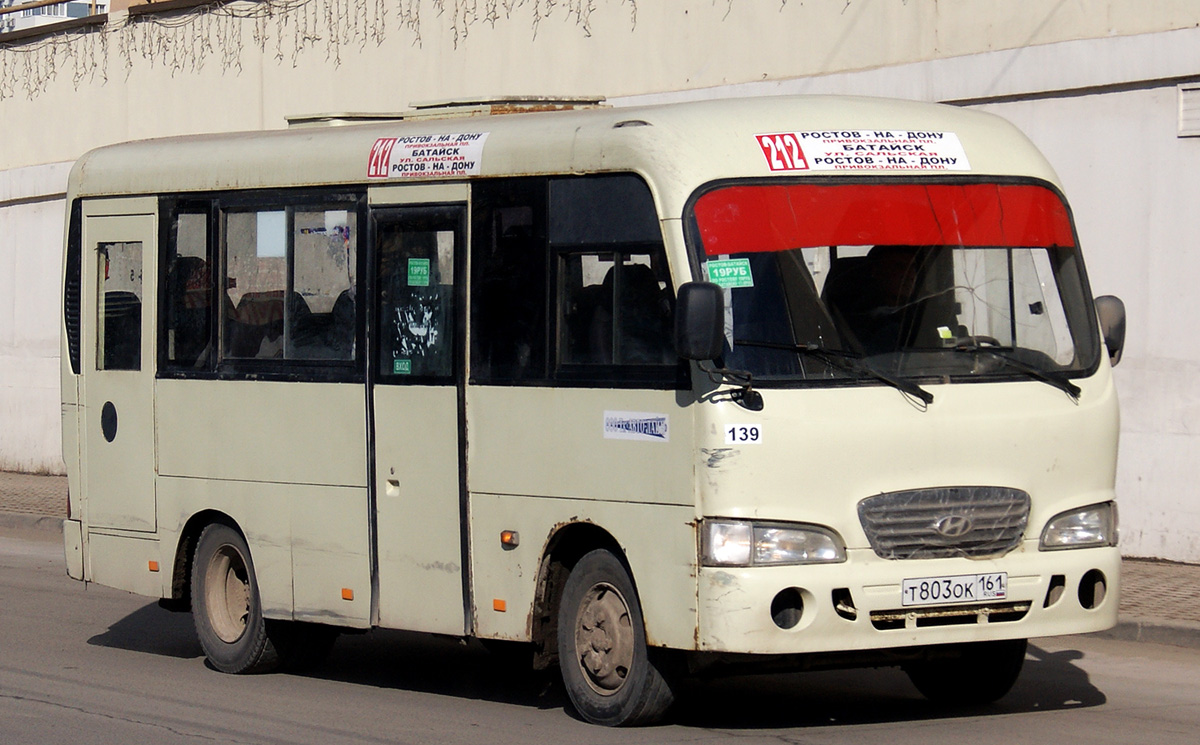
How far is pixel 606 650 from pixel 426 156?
8.63ft

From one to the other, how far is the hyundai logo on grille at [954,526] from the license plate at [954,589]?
181 millimetres

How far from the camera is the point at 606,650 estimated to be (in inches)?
325

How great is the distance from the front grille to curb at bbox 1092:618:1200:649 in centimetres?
326

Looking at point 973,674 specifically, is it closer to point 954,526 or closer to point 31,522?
point 954,526

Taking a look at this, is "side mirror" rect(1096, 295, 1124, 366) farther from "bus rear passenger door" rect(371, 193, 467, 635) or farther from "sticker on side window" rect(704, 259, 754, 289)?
"bus rear passenger door" rect(371, 193, 467, 635)

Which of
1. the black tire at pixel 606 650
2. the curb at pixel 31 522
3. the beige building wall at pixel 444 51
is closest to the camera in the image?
the black tire at pixel 606 650

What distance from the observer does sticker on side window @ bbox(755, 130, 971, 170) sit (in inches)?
320

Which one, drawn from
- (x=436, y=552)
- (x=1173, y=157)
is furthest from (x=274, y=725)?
(x=1173, y=157)

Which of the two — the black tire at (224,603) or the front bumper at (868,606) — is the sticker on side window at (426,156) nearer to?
the black tire at (224,603)

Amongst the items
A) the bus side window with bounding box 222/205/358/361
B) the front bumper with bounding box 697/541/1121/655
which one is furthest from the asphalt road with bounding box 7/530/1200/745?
the bus side window with bounding box 222/205/358/361

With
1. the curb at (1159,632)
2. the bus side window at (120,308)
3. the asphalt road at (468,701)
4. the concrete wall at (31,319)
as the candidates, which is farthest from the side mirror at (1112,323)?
the concrete wall at (31,319)

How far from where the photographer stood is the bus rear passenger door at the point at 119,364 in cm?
1090

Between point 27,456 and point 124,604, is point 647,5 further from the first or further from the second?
point 27,456

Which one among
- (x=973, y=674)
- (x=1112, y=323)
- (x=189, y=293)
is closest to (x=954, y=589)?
(x=973, y=674)
